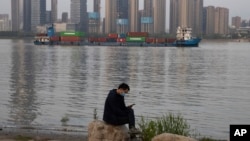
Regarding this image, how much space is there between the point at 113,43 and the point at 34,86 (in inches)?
3232

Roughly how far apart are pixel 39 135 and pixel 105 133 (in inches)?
117

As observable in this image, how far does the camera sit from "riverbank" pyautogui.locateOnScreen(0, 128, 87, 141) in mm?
8437

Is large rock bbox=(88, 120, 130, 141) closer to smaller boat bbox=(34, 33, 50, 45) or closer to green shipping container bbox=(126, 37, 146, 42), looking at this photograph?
green shipping container bbox=(126, 37, 146, 42)

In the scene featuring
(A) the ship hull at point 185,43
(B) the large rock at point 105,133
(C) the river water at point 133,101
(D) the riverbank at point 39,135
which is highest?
(A) the ship hull at point 185,43

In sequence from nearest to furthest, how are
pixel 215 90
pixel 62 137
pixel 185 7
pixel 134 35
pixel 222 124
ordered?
1. pixel 62 137
2. pixel 222 124
3. pixel 215 90
4. pixel 134 35
5. pixel 185 7

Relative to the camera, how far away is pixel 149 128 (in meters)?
7.15

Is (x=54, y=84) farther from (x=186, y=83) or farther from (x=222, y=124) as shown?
(x=222, y=124)

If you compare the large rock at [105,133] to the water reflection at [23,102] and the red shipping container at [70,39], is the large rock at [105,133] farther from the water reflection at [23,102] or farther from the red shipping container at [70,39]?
the red shipping container at [70,39]

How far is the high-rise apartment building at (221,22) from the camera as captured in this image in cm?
18123

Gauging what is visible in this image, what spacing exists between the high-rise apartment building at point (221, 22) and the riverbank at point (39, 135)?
172990mm

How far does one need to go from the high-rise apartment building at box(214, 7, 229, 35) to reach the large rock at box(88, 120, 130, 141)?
17584 centimetres

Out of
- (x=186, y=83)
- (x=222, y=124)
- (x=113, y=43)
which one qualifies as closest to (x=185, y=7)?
(x=113, y=43)

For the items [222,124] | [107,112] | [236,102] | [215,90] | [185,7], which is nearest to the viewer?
[107,112]

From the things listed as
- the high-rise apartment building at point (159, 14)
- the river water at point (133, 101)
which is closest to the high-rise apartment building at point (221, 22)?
the high-rise apartment building at point (159, 14)
